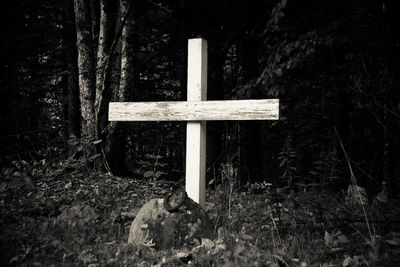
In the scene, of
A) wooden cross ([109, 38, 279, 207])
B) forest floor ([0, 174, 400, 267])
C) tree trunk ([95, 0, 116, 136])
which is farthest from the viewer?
tree trunk ([95, 0, 116, 136])

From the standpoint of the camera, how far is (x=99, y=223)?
4484 millimetres

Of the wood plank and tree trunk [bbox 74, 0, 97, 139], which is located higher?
tree trunk [bbox 74, 0, 97, 139]

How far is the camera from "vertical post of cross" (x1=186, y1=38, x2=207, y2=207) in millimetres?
4512

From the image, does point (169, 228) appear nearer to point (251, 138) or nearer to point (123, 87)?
point (123, 87)

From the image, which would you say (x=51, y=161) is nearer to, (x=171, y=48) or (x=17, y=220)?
(x=17, y=220)

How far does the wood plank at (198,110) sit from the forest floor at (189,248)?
92 centimetres

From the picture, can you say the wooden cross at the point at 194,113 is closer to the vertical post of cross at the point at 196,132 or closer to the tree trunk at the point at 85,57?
the vertical post of cross at the point at 196,132

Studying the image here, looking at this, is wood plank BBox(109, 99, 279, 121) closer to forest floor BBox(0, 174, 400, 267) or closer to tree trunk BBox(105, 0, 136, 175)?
forest floor BBox(0, 174, 400, 267)

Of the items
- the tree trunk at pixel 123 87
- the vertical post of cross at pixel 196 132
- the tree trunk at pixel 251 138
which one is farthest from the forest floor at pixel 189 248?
the tree trunk at pixel 251 138

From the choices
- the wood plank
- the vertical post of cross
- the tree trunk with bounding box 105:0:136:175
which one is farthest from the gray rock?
the tree trunk with bounding box 105:0:136:175

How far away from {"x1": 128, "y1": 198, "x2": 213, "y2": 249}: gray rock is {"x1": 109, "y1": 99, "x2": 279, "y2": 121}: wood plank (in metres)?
1.07

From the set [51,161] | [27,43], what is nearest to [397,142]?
[51,161]

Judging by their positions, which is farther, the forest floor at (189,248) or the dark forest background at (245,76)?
the dark forest background at (245,76)

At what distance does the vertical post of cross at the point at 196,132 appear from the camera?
4.51 metres
